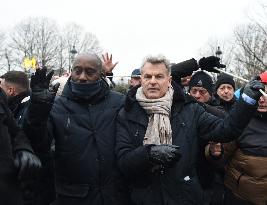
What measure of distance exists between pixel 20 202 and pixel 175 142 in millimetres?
1244

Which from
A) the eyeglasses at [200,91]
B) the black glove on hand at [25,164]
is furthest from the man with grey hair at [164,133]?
the eyeglasses at [200,91]

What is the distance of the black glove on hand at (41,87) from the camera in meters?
3.24

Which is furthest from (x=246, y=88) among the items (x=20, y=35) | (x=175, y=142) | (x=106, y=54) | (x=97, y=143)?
(x=20, y=35)

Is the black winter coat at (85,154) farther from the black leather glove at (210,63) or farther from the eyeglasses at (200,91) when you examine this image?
the eyeglasses at (200,91)

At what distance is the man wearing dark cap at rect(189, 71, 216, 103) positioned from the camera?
5566 mm

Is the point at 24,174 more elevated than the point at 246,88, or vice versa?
the point at 246,88

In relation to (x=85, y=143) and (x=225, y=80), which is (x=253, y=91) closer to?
(x=85, y=143)

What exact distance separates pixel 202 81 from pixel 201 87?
7 centimetres

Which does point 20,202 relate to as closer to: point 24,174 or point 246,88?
point 24,174

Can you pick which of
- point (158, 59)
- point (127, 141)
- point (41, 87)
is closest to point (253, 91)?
point (158, 59)

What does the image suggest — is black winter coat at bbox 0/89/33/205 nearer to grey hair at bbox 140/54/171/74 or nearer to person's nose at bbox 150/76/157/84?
person's nose at bbox 150/76/157/84

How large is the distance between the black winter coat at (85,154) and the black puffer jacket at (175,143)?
16 centimetres

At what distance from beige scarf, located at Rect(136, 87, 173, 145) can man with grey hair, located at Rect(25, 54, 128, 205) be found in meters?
0.35

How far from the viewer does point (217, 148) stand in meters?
3.85
